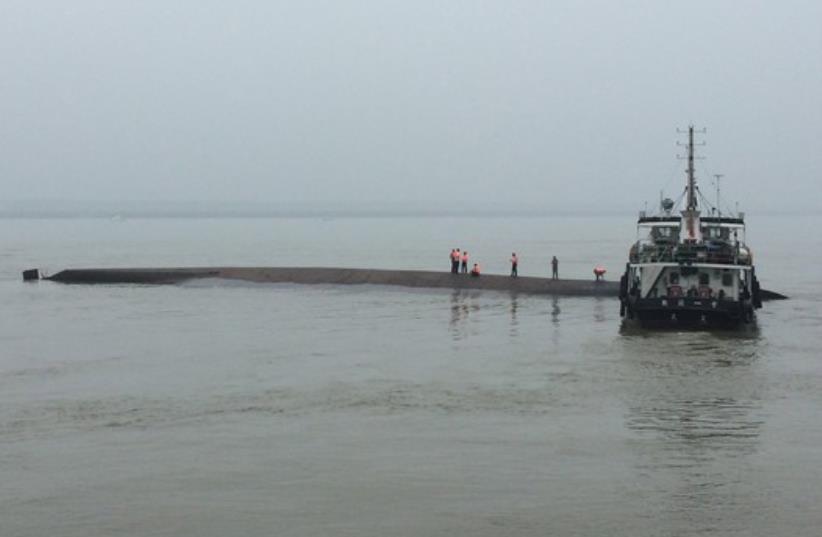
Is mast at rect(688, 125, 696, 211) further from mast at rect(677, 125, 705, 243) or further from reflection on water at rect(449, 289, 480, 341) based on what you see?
reflection on water at rect(449, 289, 480, 341)

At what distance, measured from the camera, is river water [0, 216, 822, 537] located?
2016 cm

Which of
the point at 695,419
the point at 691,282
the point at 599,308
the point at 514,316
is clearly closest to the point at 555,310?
the point at 599,308

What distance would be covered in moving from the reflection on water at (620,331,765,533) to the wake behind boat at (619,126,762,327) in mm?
1925

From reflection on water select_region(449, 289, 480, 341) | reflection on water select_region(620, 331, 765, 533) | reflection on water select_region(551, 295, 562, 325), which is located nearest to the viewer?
reflection on water select_region(620, 331, 765, 533)

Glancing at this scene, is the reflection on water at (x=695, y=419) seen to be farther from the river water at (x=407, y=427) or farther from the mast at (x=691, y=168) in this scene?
the mast at (x=691, y=168)

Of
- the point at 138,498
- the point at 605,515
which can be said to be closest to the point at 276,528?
the point at 138,498

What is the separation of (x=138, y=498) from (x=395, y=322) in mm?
28827

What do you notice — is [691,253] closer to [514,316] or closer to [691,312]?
[691,312]

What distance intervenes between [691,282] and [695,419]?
20311mm

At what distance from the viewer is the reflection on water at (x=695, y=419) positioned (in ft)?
69.5

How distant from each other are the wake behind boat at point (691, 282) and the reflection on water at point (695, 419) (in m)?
1.93

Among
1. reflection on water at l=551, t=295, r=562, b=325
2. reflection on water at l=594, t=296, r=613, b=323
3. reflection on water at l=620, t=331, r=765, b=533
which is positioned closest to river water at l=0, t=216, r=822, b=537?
reflection on water at l=620, t=331, r=765, b=533

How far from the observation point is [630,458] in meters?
24.0

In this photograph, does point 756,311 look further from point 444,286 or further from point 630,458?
point 630,458
